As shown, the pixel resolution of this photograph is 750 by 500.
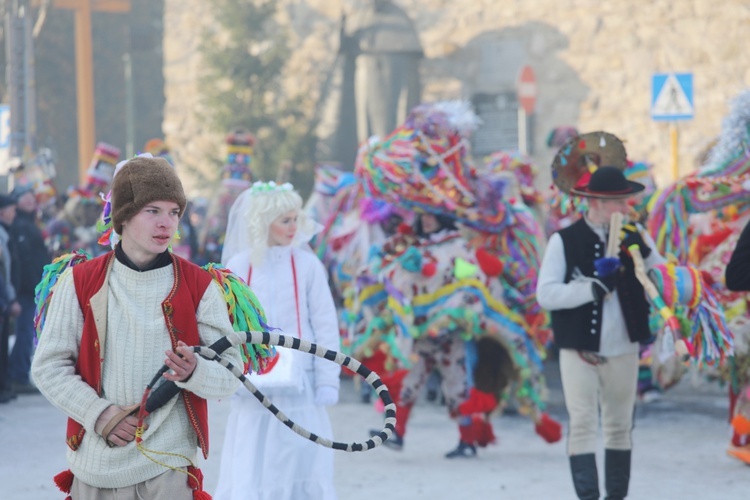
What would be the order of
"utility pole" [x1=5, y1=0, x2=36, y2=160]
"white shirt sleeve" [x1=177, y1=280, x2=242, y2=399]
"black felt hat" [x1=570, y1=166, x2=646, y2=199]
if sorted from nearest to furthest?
"white shirt sleeve" [x1=177, y1=280, x2=242, y2=399] → "black felt hat" [x1=570, y1=166, x2=646, y2=199] → "utility pole" [x1=5, y1=0, x2=36, y2=160]

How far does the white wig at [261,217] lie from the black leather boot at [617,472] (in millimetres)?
1876

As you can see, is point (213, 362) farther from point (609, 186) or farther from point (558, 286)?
point (609, 186)

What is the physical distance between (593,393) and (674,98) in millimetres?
7494

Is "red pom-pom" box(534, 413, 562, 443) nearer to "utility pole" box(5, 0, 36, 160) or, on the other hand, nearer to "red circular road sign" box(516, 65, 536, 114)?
"red circular road sign" box(516, 65, 536, 114)

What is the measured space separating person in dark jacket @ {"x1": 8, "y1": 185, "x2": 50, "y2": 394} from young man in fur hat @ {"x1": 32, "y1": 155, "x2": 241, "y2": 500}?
7.44 m

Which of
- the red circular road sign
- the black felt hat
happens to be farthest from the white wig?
the red circular road sign

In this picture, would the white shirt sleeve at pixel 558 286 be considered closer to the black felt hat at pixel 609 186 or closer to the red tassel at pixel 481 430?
the black felt hat at pixel 609 186

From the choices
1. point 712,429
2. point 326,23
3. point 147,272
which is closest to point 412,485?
point 712,429

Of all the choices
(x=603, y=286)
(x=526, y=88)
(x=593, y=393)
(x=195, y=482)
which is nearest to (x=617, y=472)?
(x=593, y=393)

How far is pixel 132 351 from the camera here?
370 centimetres

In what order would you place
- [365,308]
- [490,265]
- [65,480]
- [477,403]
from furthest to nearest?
[365,308]
[490,265]
[477,403]
[65,480]

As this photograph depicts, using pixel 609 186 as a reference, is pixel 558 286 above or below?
below

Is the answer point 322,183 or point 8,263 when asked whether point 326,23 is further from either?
point 8,263

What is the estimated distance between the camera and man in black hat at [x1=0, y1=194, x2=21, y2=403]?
33.4 ft
